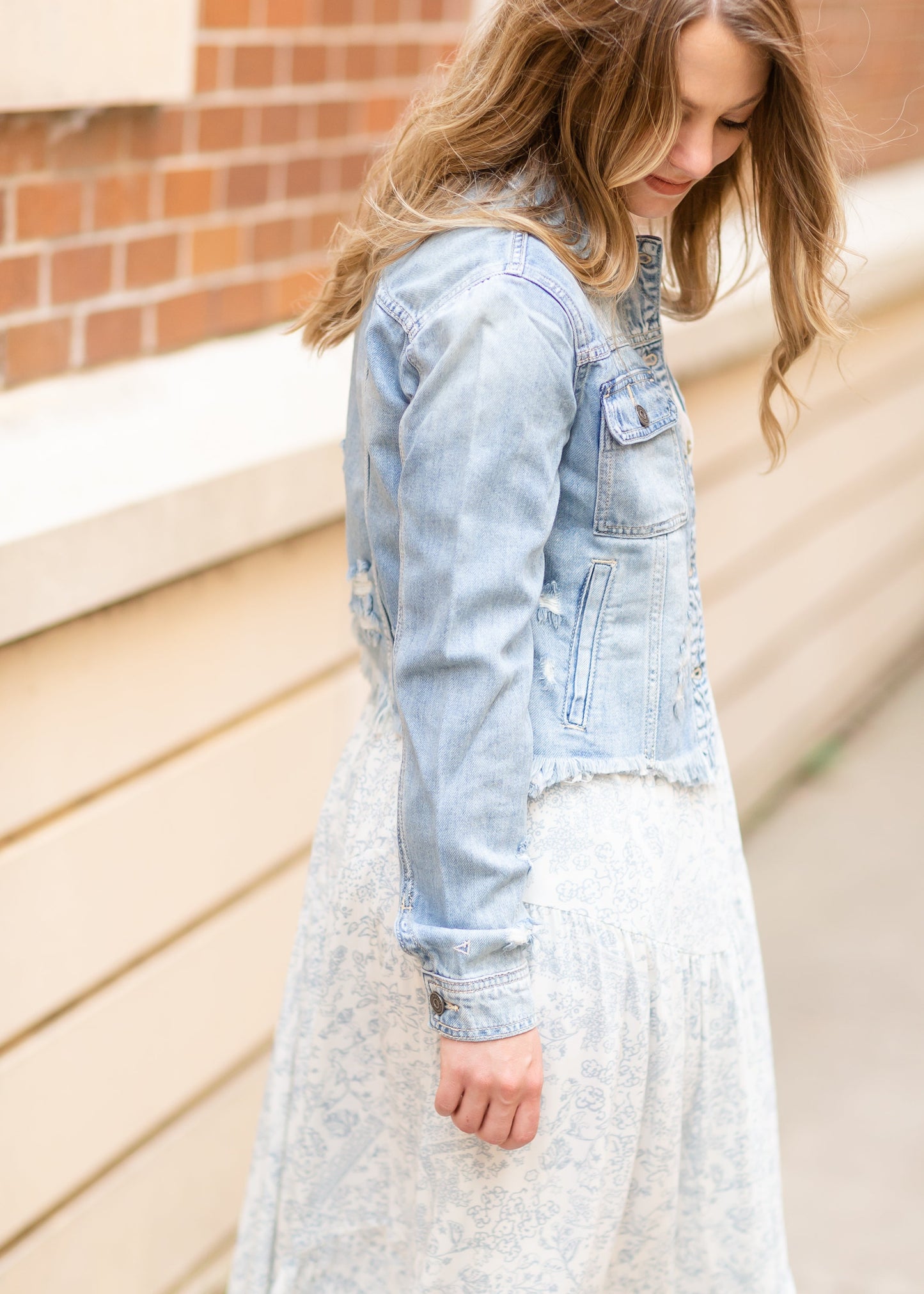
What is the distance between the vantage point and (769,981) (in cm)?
339

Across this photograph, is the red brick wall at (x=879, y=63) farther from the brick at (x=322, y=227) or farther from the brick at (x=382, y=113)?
the brick at (x=322, y=227)

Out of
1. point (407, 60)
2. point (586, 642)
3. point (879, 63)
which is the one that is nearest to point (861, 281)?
point (879, 63)

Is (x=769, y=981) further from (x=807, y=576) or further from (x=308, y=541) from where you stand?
(x=308, y=541)

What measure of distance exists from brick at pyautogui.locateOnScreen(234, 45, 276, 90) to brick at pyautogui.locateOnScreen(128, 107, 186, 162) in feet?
0.46

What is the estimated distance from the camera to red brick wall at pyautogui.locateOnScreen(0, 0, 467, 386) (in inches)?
73.0

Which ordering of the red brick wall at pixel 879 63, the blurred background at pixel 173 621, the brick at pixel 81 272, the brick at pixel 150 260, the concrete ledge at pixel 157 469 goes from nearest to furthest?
the concrete ledge at pixel 157 469, the blurred background at pixel 173 621, the brick at pixel 81 272, the brick at pixel 150 260, the red brick wall at pixel 879 63

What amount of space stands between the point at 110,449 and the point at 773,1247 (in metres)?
1.23

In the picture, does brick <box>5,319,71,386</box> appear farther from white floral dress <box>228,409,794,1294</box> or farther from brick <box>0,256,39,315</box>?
white floral dress <box>228,409,794,1294</box>

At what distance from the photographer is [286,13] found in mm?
2184

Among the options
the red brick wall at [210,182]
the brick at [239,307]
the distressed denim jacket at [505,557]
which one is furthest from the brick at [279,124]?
the distressed denim jacket at [505,557]

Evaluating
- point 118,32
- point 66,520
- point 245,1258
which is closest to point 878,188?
point 118,32

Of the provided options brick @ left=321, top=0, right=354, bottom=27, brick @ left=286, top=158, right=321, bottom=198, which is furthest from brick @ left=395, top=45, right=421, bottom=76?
brick @ left=286, top=158, right=321, bottom=198

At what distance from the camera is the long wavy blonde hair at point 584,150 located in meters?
1.22

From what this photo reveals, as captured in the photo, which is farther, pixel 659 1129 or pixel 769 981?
pixel 769 981
